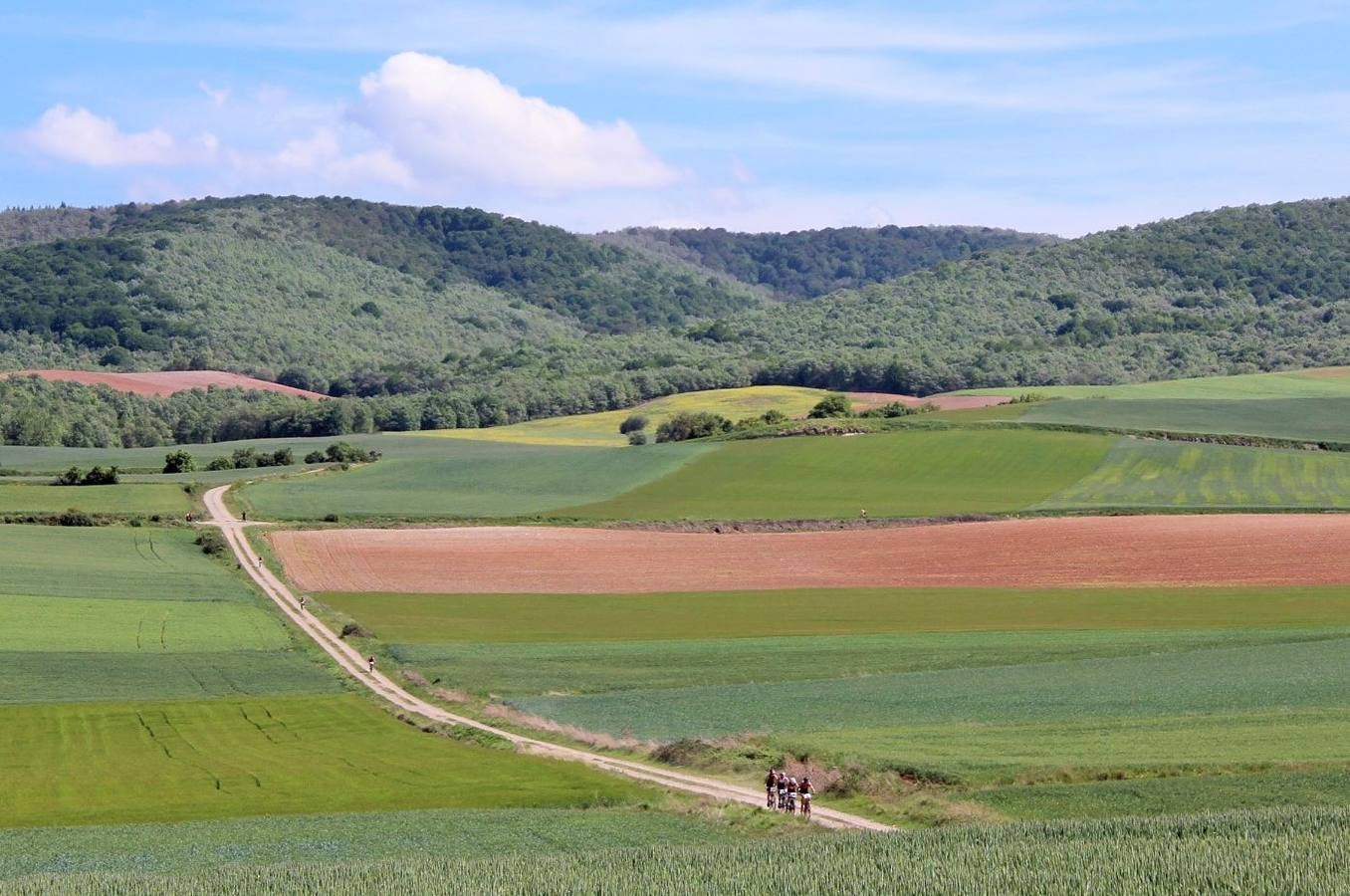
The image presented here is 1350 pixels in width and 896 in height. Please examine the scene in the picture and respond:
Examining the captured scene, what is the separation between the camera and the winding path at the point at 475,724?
32.4m

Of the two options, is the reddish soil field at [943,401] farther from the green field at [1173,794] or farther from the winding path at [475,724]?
the green field at [1173,794]

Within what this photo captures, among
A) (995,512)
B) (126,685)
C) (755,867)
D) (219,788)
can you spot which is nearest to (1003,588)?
(995,512)

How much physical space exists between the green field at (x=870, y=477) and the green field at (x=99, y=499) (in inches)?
819

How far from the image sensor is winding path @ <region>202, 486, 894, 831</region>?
106ft

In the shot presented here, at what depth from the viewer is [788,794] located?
3062 cm

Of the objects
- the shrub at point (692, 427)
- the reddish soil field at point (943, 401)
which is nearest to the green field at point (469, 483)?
the shrub at point (692, 427)

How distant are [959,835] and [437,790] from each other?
1270 cm

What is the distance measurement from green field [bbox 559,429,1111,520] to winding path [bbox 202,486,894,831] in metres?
24.0

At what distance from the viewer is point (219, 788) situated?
34.2 m

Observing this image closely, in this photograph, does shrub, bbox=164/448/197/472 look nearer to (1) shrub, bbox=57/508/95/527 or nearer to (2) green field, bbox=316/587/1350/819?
(1) shrub, bbox=57/508/95/527

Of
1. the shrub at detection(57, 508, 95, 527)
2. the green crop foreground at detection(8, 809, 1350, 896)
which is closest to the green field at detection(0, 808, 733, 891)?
the green crop foreground at detection(8, 809, 1350, 896)

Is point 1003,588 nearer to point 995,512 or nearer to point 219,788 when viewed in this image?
point 995,512

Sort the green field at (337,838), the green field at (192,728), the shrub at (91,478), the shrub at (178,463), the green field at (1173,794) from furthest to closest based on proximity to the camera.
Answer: the shrub at (178,463), the shrub at (91,478), the green field at (192,728), the green field at (1173,794), the green field at (337,838)

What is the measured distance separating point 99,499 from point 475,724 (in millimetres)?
52013
